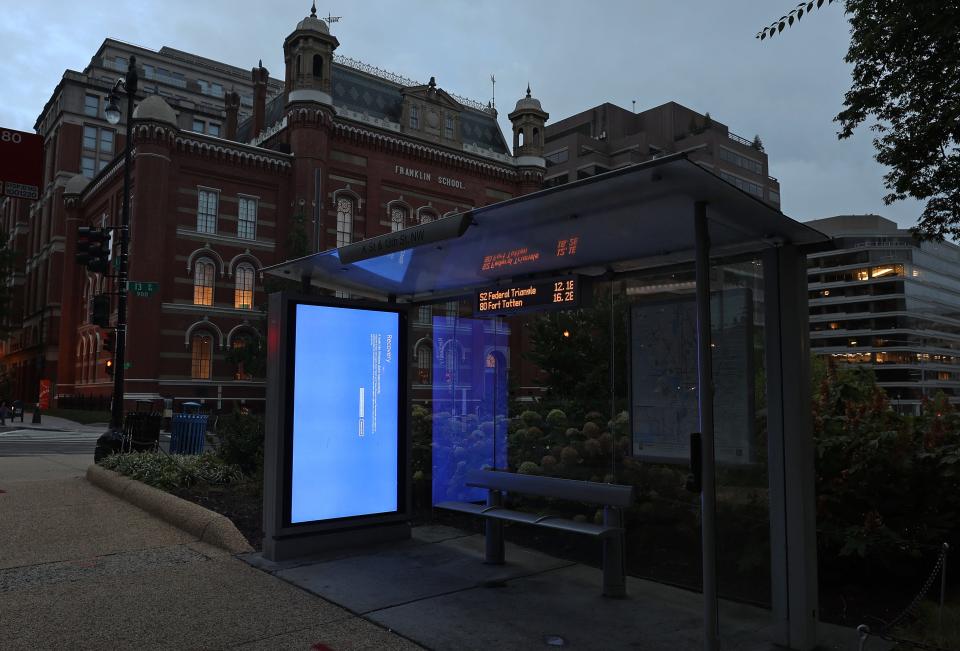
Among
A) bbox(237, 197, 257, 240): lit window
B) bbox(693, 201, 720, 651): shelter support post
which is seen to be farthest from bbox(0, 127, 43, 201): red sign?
bbox(237, 197, 257, 240): lit window

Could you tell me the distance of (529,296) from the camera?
7.31 m

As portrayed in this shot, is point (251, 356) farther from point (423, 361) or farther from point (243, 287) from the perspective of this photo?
point (423, 361)

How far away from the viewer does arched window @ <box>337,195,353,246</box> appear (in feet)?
146

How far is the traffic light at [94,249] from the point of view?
17141mm

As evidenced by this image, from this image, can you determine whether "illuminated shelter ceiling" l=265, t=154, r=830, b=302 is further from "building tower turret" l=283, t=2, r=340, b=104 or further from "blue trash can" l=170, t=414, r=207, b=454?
"building tower turret" l=283, t=2, r=340, b=104

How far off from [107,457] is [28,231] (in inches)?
2555

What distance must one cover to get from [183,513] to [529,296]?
5177 millimetres

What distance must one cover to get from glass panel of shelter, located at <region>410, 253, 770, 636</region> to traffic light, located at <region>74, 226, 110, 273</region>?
10776mm

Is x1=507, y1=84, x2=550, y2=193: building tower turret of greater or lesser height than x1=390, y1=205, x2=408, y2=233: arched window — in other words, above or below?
above

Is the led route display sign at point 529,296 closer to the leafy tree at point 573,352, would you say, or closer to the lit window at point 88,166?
the leafy tree at point 573,352

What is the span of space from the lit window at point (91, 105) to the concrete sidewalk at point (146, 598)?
199ft

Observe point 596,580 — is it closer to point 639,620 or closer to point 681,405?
point 639,620

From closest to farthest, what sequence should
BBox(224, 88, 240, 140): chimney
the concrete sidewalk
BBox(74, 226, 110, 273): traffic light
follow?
1. the concrete sidewalk
2. BBox(74, 226, 110, 273): traffic light
3. BBox(224, 88, 240, 140): chimney

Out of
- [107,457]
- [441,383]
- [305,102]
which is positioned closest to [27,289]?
[305,102]
